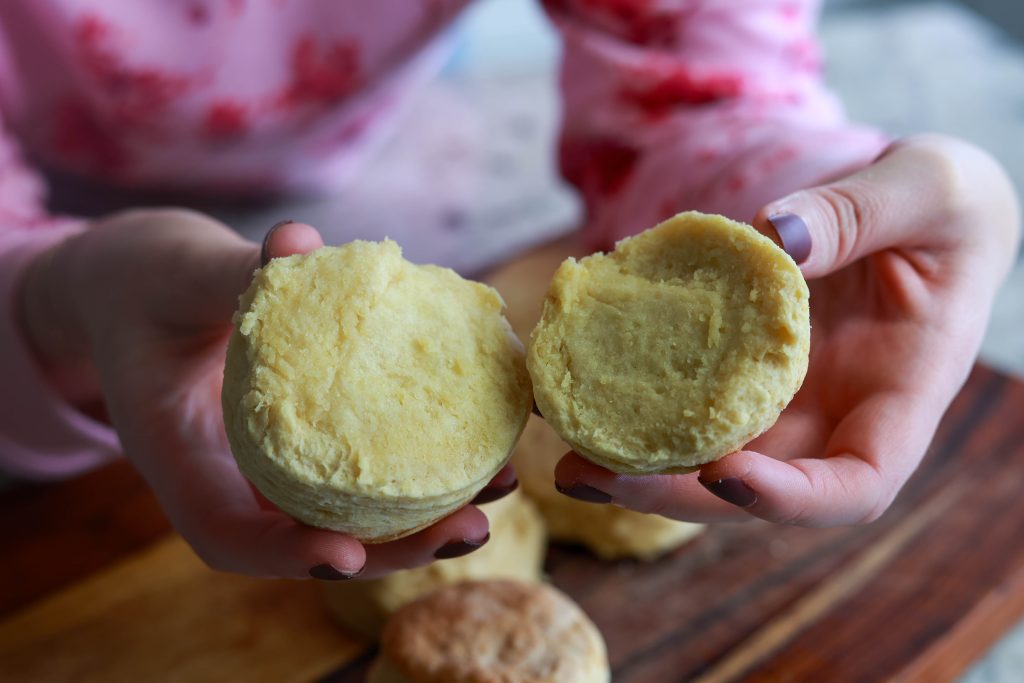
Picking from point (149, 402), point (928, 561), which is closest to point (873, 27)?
point (928, 561)

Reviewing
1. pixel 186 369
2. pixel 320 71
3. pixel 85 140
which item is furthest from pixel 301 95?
pixel 186 369

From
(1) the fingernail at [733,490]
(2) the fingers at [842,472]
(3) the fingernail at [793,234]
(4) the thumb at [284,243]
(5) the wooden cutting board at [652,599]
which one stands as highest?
(3) the fingernail at [793,234]

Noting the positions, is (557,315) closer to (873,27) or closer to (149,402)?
(149,402)

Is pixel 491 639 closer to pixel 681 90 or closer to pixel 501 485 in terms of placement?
pixel 501 485

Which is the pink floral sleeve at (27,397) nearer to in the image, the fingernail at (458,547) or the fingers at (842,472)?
the fingernail at (458,547)

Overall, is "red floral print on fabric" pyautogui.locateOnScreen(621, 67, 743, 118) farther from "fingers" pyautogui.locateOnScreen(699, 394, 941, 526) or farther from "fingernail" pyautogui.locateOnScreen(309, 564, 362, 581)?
"fingernail" pyautogui.locateOnScreen(309, 564, 362, 581)

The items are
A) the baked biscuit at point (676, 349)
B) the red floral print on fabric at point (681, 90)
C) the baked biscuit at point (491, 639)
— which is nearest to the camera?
the baked biscuit at point (676, 349)

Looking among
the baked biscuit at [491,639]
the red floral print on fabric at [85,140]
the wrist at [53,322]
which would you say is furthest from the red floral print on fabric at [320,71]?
the baked biscuit at [491,639]
